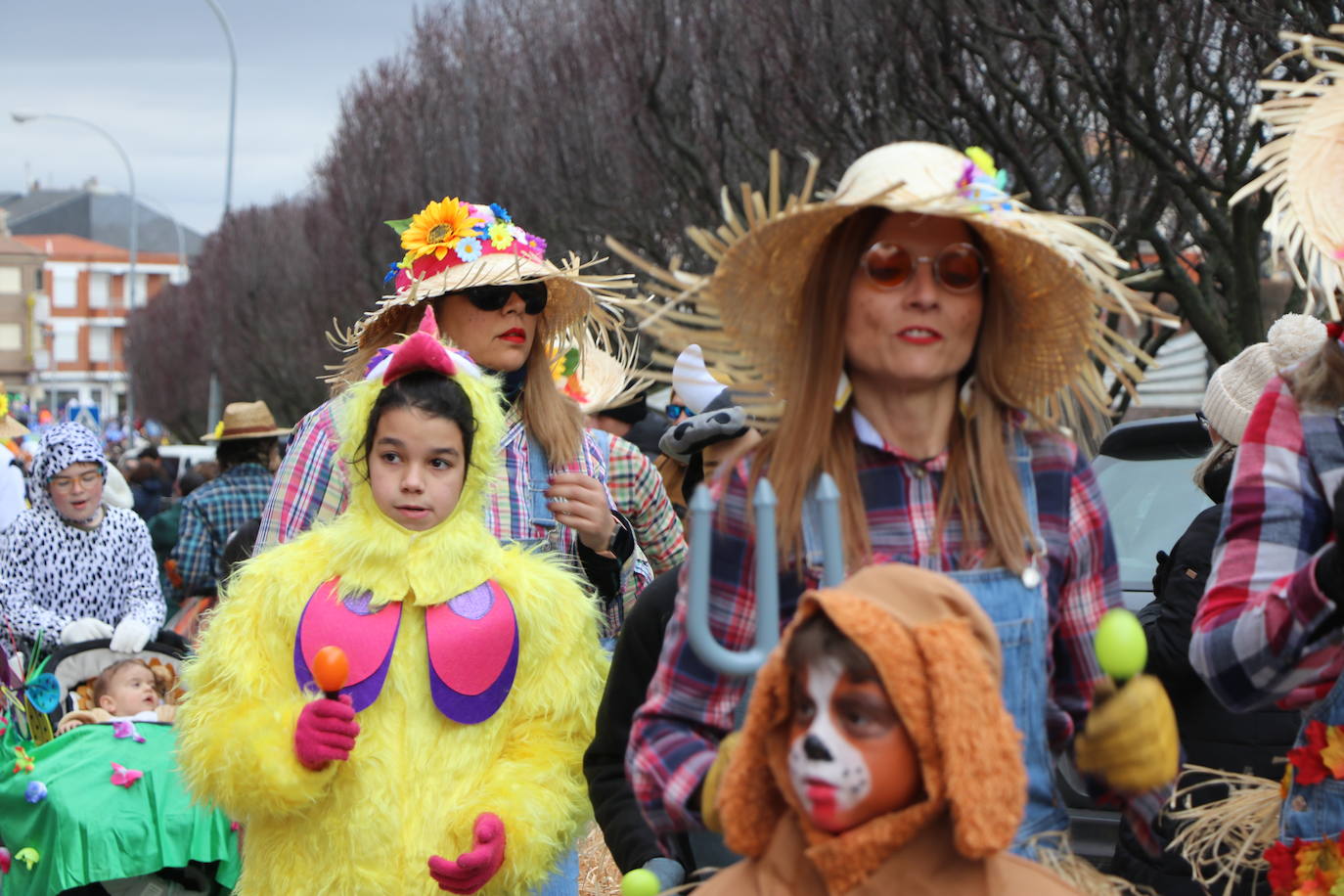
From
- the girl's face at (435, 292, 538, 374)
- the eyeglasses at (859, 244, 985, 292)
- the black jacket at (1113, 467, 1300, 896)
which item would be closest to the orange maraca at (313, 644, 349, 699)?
the eyeglasses at (859, 244, 985, 292)

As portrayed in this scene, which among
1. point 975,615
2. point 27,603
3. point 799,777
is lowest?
point 27,603

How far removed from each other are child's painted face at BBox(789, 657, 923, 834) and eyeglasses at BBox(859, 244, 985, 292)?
0.65m

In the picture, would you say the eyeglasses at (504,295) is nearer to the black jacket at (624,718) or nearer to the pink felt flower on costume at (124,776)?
the black jacket at (624,718)

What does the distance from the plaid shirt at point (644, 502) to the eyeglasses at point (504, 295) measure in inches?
15.2

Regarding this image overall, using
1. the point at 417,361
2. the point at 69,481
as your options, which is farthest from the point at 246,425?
the point at 417,361

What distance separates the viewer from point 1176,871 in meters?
3.97

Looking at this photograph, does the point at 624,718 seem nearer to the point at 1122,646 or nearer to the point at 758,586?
the point at 758,586

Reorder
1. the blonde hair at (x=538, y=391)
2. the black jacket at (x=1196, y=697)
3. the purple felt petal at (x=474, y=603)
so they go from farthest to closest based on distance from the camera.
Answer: the blonde hair at (x=538, y=391)
the black jacket at (x=1196, y=697)
the purple felt petal at (x=474, y=603)

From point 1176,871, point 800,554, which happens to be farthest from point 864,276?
point 1176,871

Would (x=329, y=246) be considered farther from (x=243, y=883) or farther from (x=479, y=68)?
(x=243, y=883)

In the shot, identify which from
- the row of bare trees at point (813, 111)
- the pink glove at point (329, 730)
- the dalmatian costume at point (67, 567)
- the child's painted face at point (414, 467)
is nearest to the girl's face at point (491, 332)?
the child's painted face at point (414, 467)

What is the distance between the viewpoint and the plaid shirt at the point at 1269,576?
103 inches

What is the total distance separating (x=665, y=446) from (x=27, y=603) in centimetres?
419

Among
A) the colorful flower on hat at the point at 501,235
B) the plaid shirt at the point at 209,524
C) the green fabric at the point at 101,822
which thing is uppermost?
the colorful flower on hat at the point at 501,235
